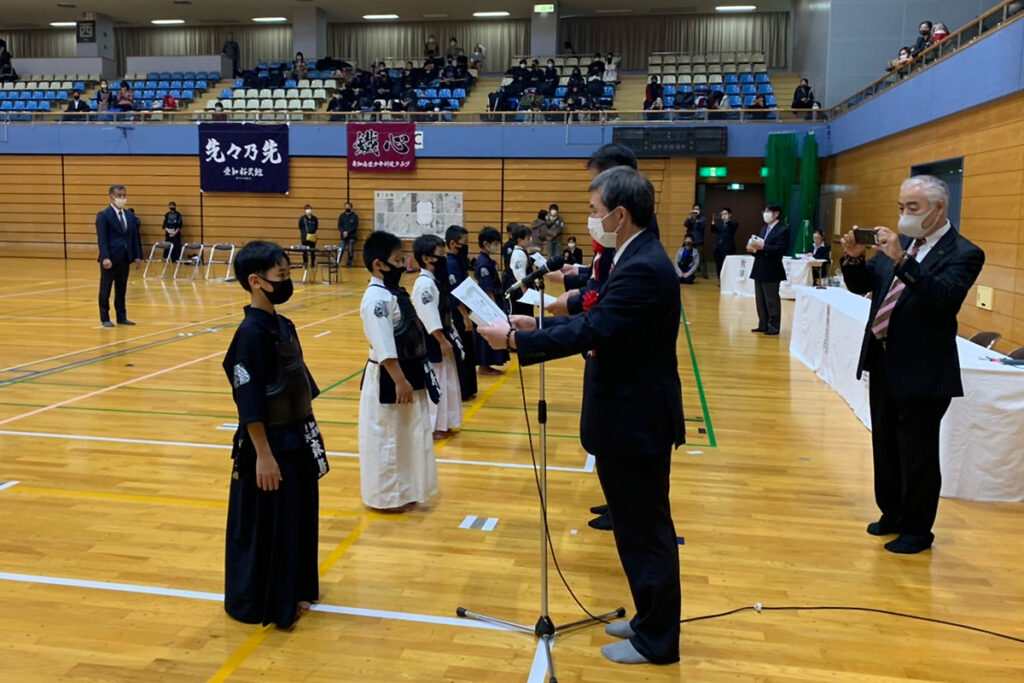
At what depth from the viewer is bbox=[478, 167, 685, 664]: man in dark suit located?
276cm

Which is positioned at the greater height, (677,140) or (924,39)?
(924,39)

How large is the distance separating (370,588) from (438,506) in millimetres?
1103

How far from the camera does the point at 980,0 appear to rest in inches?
634

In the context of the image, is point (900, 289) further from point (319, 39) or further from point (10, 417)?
point (319, 39)

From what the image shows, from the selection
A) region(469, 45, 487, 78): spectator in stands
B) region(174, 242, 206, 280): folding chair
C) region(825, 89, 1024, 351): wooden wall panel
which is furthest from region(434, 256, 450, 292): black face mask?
A: region(469, 45, 487, 78): spectator in stands

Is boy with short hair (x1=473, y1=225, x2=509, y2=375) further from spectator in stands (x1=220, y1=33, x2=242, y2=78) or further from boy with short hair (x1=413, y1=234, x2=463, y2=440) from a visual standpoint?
spectator in stands (x1=220, y1=33, x2=242, y2=78)

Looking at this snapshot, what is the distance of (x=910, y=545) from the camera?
165 inches

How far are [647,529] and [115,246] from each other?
10.3m

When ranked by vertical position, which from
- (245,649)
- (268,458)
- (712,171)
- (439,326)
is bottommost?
(245,649)

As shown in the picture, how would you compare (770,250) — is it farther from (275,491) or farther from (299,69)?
(299,69)

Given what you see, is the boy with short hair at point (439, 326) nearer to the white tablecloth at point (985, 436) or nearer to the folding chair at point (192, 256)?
the white tablecloth at point (985, 436)

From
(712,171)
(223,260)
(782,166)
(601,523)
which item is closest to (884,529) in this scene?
(601,523)

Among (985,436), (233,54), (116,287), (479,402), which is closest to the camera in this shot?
(985,436)

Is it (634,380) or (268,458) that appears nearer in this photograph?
(634,380)
